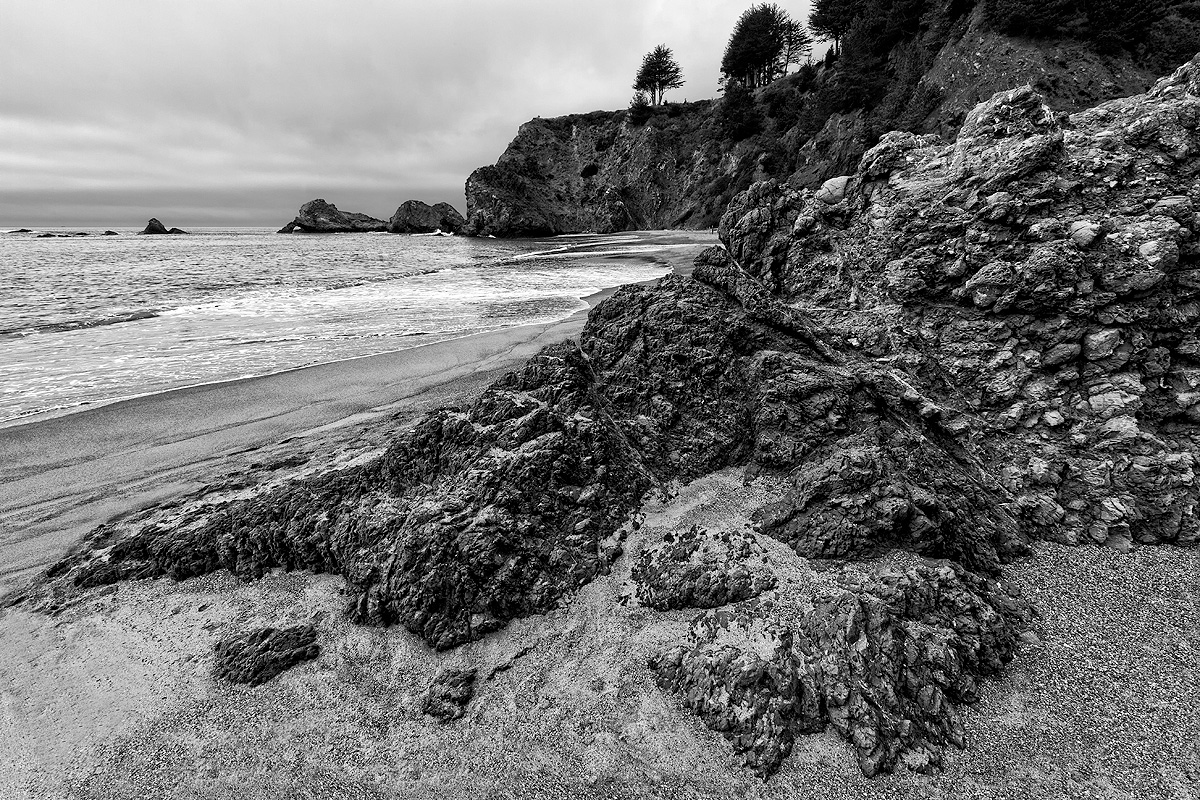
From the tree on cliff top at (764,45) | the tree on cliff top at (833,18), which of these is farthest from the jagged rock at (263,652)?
the tree on cliff top at (764,45)

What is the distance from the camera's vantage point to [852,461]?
3348mm

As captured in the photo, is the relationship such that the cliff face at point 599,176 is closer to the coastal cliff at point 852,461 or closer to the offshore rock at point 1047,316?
the offshore rock at point 1047,316

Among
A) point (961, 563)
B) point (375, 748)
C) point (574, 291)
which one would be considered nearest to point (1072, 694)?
point (961, 563)

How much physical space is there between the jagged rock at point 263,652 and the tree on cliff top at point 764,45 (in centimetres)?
8846

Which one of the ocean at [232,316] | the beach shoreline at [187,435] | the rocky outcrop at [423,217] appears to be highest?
the rocky outcrop at [423,217]

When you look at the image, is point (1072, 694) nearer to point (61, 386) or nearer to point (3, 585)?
point (3, 585)

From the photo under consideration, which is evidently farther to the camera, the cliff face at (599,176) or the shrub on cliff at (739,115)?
the cliff face at (599,176)

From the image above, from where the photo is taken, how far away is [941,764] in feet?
7.80

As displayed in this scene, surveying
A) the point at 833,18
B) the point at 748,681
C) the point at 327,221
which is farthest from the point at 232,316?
the point at 327,221

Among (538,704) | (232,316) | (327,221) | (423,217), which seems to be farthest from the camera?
(327,221)

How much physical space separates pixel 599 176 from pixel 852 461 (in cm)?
8782

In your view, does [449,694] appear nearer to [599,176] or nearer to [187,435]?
[187,435]

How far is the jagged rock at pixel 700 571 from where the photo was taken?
3039 mm

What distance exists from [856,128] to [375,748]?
54.4 metres
